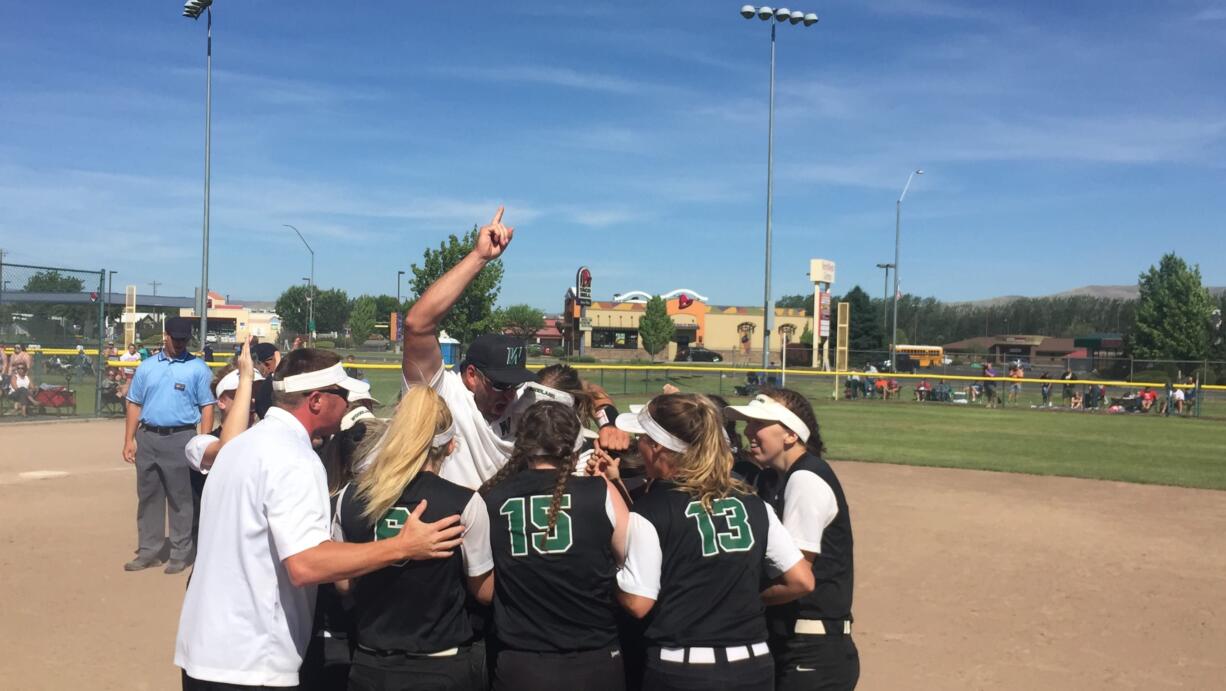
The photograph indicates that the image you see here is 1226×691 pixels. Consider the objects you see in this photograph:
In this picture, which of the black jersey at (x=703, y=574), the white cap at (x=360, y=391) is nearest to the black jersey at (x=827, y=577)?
the black jersey at (x=703, y=574)

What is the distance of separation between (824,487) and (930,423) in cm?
2502

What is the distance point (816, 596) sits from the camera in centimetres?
400

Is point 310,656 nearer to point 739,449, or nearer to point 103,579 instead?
point 739,449

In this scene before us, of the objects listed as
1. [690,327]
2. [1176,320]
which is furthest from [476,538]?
[690,327]

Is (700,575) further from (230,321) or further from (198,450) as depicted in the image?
(230,321)

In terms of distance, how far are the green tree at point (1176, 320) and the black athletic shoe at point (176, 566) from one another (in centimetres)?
7432

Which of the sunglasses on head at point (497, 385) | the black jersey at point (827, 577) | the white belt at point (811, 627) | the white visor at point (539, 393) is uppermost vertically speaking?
the sunglasses on head at point (497, 385)

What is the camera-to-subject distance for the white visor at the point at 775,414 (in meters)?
4.15

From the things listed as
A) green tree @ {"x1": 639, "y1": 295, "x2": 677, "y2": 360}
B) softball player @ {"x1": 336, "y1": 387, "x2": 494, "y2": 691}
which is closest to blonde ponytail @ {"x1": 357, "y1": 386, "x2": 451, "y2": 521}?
softball player @ {"x1": 336, "y1": 387, "x2": 494, "y2": 691}

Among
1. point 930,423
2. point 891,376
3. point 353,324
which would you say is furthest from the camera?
point 353,324

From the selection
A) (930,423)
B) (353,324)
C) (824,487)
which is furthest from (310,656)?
(353,324)

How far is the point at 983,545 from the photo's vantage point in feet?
35.6

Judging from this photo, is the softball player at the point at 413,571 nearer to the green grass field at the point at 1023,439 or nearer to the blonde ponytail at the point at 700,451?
the blonde ponytail at the point at 700,451

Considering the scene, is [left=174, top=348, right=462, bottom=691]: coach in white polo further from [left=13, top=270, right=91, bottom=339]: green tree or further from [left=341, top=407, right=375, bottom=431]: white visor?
[left=13, top=270, right=91, bottom=339]: green tree
